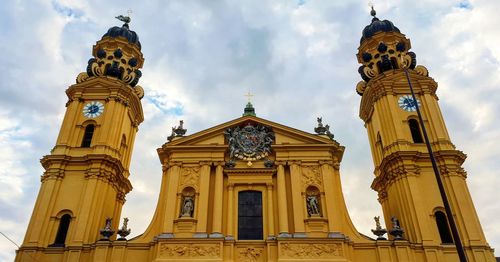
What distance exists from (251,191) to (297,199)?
2245 millimetres

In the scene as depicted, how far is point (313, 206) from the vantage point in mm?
19406

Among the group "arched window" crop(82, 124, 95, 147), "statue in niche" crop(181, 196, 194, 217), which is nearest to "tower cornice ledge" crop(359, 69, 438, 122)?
"statue in niche" crop(181, 196, 194, 217)

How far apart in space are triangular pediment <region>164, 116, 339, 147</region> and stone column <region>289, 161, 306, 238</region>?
1476 mm

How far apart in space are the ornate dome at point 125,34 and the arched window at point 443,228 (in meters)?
20.7

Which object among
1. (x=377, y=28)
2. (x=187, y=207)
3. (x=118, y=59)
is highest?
(x=377, y=28)

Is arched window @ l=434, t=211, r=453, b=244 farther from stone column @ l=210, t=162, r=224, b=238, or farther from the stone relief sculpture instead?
stone column @ l=210, t=162, r=224, b=238

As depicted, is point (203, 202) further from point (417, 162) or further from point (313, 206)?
point (417, 162)

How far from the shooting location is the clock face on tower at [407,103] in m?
23.5

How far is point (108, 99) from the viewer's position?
23938mm

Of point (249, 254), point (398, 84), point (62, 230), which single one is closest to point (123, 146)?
point (62, 230)

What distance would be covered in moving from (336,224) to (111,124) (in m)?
12.7

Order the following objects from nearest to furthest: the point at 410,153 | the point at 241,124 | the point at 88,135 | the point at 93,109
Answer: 1. the point at 410,153
2. the point at 241,124
3. the point at 88,135
4. the point at 93,109

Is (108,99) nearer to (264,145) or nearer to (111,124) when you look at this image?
(111,124)

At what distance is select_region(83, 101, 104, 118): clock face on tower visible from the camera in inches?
934
